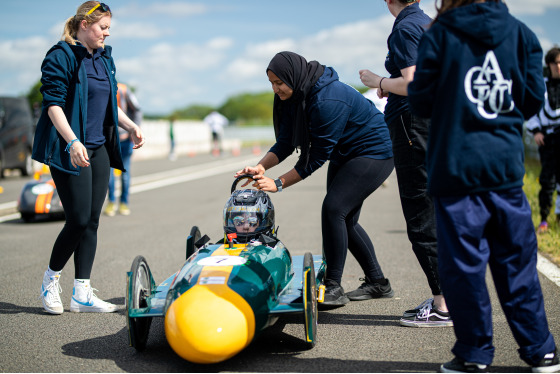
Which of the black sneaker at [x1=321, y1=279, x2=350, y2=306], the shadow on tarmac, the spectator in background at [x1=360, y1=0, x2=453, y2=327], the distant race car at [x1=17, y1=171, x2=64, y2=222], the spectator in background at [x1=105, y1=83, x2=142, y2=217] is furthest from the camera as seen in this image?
the spectator in background at [x1=105, y1=83, x2=142, y2=217]

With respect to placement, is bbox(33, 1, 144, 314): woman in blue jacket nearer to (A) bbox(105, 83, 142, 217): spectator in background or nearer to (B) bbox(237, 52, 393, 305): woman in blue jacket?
(B) bbox(237, 52, 393, 305): woman in blue jacket

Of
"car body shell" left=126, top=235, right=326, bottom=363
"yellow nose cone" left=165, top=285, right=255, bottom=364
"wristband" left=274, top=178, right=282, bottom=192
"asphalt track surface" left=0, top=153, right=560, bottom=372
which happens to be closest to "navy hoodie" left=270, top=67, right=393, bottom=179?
"wristband" left=274, top=178, right=282, bottom=192

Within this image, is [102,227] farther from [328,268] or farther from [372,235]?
[328,268]

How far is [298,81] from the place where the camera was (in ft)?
15.5

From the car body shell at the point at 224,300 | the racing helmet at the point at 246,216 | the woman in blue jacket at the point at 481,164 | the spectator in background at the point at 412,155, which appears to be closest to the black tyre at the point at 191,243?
the racing helmet at the point at 246,216

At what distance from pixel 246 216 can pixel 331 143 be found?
0.79 metres

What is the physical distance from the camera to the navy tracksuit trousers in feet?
10.9

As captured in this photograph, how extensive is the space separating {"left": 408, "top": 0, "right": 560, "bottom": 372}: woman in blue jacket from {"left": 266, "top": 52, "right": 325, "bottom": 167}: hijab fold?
142cm

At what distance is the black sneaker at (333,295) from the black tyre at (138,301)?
136 cm

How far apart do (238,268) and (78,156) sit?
1480 millimetres

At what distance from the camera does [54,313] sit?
16.6 feet

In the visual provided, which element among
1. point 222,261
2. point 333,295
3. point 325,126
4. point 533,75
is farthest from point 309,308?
point 533,75

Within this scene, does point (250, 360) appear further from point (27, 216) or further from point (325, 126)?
point (27, 216)

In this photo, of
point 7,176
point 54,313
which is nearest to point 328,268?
point 54,313
